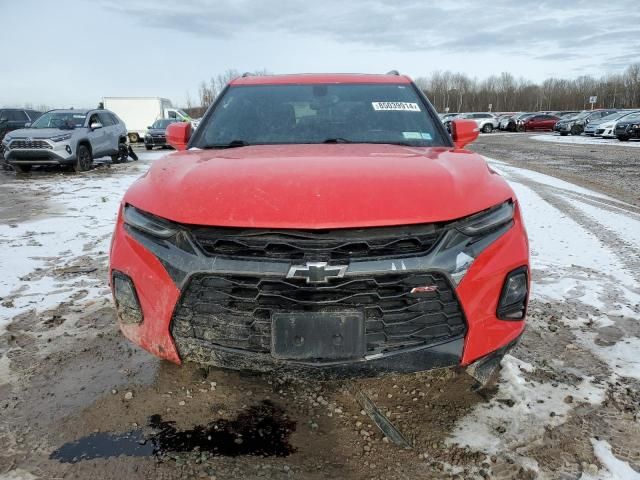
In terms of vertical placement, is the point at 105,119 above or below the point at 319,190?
Result: above

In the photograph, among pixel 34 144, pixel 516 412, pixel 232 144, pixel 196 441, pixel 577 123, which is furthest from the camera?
pixel 577 123

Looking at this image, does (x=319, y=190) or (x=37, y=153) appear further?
(x=37, y=153)

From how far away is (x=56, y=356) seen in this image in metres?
2.92

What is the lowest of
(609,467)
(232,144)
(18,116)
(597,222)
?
(609,467)

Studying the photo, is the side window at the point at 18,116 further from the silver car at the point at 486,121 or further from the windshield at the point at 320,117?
the silver car at the point at 486,121

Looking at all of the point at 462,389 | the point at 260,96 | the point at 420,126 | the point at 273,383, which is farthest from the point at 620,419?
the point at 260,96

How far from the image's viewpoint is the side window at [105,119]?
1452 centimetres

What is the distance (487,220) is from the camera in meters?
2.05

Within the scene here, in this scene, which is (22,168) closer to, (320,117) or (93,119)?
(93,119)

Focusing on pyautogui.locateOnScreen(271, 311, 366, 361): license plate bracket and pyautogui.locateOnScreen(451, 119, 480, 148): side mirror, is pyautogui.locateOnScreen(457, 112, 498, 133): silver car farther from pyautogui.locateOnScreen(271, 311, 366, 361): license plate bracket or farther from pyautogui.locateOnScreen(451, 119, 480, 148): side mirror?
pyautogui.locateOnScreen(271, 311, 366, 361): license plate bracket

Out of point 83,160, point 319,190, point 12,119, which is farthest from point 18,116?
point 319,190

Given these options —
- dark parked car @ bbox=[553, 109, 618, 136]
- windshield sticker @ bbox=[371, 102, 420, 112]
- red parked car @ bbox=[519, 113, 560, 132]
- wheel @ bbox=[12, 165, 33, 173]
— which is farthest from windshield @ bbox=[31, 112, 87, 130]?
red parked car @ bbox=[519, 113, 560, 132]

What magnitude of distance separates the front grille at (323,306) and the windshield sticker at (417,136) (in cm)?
140

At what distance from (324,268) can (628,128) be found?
26724 millimetres
